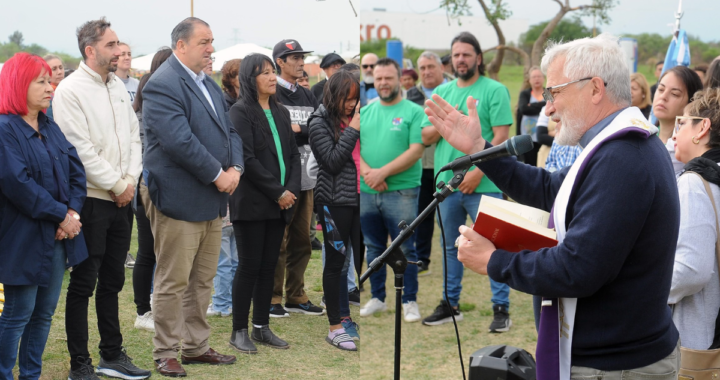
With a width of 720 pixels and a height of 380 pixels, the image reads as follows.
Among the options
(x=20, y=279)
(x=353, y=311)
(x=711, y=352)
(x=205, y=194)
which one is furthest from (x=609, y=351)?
(x=20, y=279)

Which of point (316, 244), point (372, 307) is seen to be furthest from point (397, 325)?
point (372, 307)

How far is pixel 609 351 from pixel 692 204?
0.92 m

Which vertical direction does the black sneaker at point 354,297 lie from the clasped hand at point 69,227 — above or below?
below

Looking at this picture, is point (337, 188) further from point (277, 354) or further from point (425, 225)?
point (425, 225)

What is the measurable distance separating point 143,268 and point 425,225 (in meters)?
2.93

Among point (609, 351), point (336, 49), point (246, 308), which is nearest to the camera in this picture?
point (609, 351)

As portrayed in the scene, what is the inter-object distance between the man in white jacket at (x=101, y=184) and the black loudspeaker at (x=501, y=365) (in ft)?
6.07

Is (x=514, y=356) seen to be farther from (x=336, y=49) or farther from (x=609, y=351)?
(x=336, y=49)

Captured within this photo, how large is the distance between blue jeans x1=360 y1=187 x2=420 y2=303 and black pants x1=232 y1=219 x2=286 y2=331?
140cm

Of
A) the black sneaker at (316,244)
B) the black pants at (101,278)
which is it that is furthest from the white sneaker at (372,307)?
the black pants at (101,278)

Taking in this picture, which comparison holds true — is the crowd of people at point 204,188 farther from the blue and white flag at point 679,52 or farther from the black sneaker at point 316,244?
the blue and white flag at point 679,52

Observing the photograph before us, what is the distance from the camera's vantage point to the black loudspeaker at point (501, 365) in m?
2.96

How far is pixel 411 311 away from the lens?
554 cm

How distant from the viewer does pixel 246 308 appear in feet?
13.1
